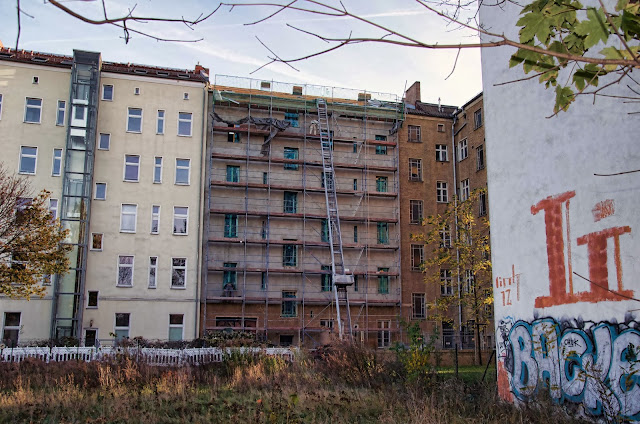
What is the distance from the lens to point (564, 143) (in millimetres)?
11992

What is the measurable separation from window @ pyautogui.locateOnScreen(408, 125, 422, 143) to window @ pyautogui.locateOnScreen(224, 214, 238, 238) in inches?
507

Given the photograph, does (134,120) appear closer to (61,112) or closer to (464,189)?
(61,112)

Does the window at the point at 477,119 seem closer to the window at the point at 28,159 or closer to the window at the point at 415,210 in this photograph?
the window at the point at 415,210

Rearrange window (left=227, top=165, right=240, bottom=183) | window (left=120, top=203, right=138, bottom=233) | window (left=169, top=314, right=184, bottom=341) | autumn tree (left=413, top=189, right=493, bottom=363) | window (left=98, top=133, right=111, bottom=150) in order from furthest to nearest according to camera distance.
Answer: window (left=227, top=165, right=240, bottom=183) → window (left=98, top=133, right=111, bottom=150) → window (left=120, top=203, right=138, bottom=233) → window (left=169, top=314, right=184, bottom=341) → autumn tree (left=413, top=189, right=493, bottom=363)

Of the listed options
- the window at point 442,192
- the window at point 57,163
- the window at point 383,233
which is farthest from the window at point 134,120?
the window at point 442,192

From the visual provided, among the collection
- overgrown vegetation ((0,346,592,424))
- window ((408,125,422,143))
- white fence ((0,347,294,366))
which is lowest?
overgrown vegetation ((0,346,592,424))

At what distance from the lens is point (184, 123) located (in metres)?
36.7

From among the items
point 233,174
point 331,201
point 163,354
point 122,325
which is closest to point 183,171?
point 233,174

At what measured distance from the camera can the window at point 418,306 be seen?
38594 mm

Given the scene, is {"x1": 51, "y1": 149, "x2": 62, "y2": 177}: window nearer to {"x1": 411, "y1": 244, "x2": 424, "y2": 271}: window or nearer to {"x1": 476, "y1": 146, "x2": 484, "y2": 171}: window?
{"x1": 411, "y1": 244, "x2": 424, "y2": 271}: window

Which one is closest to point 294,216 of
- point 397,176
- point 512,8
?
point 397,176

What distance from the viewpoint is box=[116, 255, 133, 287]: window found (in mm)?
33969

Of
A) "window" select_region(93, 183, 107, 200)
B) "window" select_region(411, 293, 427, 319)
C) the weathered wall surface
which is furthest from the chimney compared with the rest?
the weathered wall surface

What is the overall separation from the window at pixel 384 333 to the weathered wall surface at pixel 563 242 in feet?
77.6
